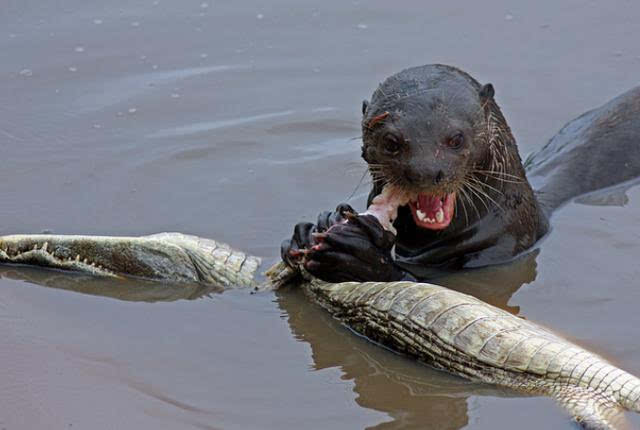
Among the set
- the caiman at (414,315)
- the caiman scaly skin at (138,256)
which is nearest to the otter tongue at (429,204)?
the caiman at (414,315)

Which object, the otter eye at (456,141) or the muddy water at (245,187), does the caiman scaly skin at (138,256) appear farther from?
the otter eye at (456,141)

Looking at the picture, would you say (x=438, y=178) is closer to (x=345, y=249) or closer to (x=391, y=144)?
(x=391, y=144)

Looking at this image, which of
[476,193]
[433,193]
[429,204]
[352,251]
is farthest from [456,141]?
[352,251]

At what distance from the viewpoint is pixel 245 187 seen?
24.1 feet

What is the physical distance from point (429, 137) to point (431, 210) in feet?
1.50

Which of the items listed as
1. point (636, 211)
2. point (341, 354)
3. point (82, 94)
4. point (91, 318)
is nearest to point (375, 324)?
point (341, 354)

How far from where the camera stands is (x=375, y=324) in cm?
549

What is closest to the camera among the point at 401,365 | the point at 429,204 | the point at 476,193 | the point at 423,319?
the point at 423,319

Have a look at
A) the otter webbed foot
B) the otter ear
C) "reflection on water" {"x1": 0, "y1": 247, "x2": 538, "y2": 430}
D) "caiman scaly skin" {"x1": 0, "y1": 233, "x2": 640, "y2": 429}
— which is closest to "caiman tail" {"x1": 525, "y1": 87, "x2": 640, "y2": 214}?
"reflection on water" {"x1": 0, "y1": 247, "x2": 538, "y2": 430}

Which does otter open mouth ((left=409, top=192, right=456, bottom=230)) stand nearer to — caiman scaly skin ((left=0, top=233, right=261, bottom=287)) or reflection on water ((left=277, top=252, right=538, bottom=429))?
reflection on water ((left=277, top=252, right=538, bottom=429))

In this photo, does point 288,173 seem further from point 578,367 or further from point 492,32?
point 578,367

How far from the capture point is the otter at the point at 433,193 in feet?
18.7

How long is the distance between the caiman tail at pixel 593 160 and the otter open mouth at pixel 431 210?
1.06 meters

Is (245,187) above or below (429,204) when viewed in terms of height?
below
